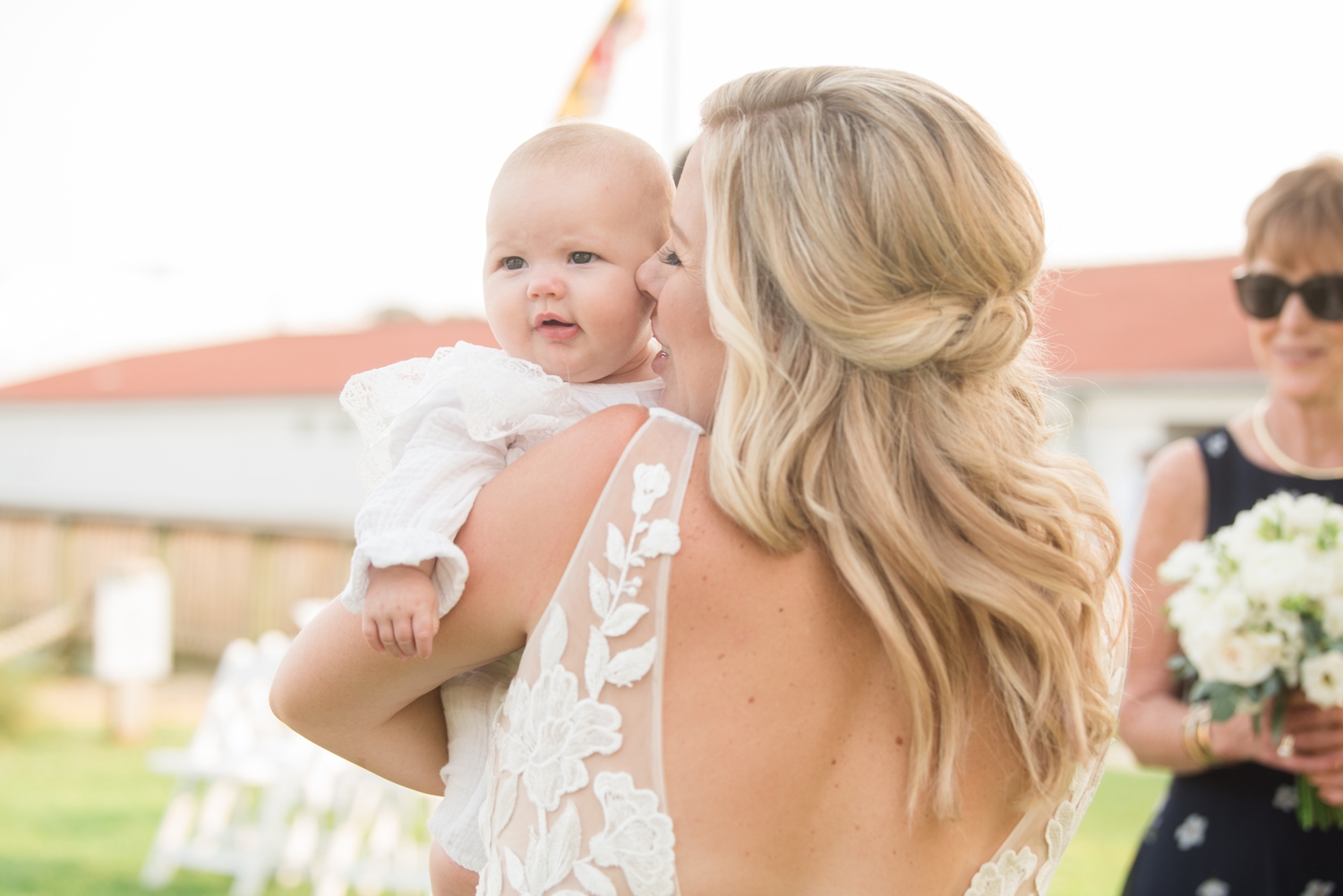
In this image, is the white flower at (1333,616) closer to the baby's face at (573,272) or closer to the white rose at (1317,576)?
the white rose at (1317,576)

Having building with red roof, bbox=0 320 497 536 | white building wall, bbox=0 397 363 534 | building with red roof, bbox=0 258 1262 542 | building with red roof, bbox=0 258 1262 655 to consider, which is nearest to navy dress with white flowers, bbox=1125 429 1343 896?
building with red roof, bbox=0 258 1262 655

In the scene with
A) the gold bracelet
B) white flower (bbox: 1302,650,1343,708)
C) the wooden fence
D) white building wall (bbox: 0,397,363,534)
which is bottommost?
white building wall (bbox: 0,397,363,534)

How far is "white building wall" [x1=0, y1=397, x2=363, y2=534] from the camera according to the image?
21.3 meters

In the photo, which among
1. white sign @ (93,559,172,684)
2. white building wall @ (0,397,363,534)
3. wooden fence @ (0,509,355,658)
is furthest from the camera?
white building wall @ (0,397,363,534)

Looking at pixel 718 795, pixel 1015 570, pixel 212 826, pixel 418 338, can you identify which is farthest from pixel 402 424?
pixel 418 338

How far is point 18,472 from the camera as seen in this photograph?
2494 centimetres

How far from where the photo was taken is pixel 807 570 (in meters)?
1.38

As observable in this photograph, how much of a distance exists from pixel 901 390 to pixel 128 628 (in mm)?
10815

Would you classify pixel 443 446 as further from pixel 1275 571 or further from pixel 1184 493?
pixel 1184 493

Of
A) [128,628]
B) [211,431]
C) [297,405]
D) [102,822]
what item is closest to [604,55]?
[128,628]

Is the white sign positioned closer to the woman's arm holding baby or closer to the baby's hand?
the woman's arm holding baby

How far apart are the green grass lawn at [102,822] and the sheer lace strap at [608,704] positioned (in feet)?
21.1

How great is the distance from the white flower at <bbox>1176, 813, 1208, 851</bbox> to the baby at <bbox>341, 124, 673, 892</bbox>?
1.91 metres

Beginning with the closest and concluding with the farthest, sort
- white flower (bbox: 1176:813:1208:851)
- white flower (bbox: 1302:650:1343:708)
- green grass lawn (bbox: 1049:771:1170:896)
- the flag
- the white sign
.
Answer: white flower (bbox: 1302:650:1343:708), white flower (bbox: 1176:813:1208:851), green grass lawn (bbox: 1049:771:1170:896), the flag, the white sign
